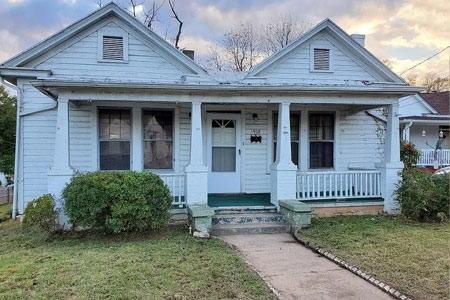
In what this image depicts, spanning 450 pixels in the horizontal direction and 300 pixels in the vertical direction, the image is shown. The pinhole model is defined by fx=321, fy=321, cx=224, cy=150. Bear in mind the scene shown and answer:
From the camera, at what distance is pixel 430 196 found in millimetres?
6531

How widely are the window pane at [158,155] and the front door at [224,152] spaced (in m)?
1.03

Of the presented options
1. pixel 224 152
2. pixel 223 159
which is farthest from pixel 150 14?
pixel 223 159

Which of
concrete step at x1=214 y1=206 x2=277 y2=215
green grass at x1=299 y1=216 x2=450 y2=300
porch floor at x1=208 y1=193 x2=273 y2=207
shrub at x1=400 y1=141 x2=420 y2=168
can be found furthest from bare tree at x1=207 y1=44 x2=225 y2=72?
green grass at x1=299 y1=216 x2=450 y2=300

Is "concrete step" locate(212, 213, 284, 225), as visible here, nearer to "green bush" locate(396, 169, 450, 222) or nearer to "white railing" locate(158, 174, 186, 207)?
"white railing" locate(158, 174, 186, 207)

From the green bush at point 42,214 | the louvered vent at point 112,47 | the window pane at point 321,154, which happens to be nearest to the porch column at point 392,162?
the window pane at point 321,154

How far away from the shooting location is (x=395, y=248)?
195 inches

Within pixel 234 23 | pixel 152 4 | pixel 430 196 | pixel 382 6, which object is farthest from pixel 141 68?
pixel 234 23

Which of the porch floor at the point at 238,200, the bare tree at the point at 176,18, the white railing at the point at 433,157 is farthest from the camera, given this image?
the bare tree at the point at 176,18

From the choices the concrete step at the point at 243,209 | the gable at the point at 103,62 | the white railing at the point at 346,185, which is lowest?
the concrete step at the point at 243,209

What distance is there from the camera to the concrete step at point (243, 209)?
22.2 feet

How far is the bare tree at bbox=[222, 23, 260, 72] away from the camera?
81.9 ft

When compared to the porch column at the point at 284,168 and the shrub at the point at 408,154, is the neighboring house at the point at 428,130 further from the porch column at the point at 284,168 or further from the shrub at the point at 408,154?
the porch column at the point at 284,168

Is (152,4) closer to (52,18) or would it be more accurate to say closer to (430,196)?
(52,18)

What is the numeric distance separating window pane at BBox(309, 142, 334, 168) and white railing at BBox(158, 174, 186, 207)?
3.80 metres
